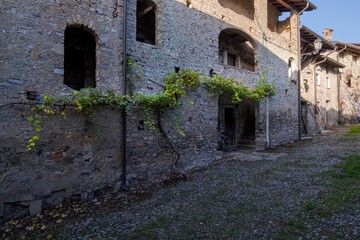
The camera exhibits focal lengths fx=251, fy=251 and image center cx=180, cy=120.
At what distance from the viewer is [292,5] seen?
12.5 meters

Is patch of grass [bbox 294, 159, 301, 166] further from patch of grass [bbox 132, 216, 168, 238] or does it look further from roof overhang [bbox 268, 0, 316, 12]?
roof overhang [bbox 268, 0, 316, 12]

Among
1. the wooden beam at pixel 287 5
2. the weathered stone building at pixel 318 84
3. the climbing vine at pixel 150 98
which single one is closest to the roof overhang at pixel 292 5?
the wooden beam at pixel 287 5

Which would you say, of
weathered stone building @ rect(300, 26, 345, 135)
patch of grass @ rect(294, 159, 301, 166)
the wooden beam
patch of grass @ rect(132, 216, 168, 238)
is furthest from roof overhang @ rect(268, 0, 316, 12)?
patch of grass @ rect(132, 216, 168, 238)

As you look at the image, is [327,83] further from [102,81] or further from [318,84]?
[102,81]

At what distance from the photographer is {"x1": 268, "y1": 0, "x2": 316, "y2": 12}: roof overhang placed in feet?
39.5

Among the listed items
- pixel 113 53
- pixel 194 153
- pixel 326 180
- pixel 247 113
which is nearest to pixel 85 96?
pixel 113 53

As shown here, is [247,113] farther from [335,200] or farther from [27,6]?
[27,6]

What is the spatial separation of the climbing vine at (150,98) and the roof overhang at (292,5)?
5.14m

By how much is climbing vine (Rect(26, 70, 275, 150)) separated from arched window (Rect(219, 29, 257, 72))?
2.30 metres

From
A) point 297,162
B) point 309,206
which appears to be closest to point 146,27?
point 297,162

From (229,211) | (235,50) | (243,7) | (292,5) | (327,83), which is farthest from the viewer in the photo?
(327,83)

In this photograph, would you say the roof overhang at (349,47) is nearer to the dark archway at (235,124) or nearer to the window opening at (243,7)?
the window opening at (243,7)

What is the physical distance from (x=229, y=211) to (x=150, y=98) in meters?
3.28

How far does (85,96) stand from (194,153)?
12.6ft
